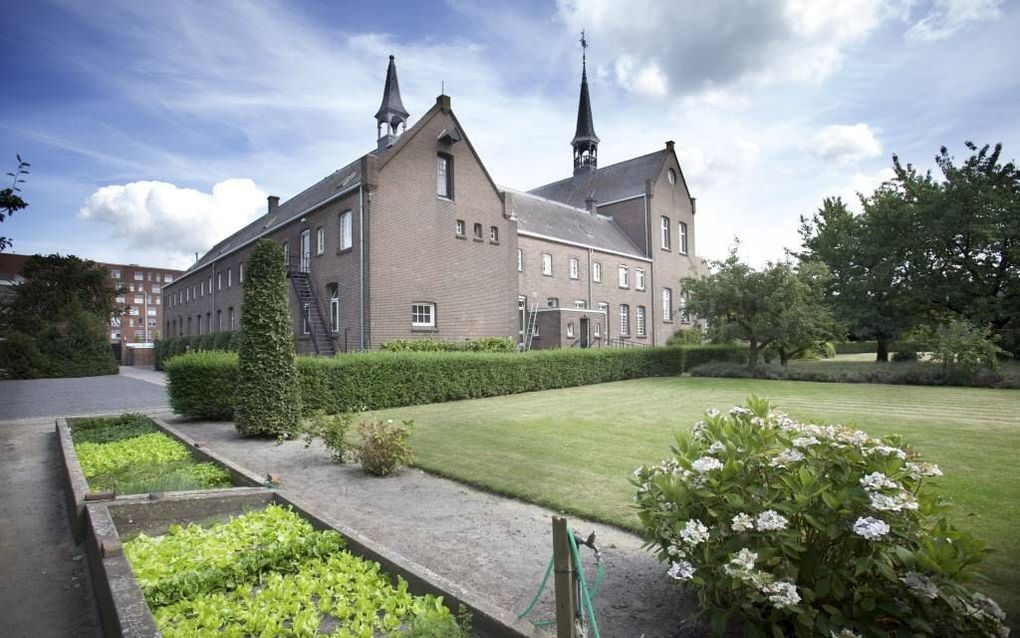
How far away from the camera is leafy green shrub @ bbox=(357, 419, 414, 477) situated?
6824 millimetres

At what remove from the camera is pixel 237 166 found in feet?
23.8

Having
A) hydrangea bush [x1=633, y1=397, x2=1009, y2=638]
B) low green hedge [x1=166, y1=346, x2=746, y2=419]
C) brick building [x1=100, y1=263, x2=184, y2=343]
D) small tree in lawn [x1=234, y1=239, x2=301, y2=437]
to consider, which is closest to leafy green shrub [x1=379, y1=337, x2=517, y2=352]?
low green hedge [x1=166, y1=346, x2=746, y2=419]

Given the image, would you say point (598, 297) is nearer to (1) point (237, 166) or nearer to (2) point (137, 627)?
(1) point (237, 166)

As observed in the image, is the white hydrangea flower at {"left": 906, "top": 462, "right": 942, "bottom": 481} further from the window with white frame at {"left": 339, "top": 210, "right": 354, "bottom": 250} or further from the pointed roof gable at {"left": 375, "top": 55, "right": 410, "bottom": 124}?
the pointed roof gable at {"left": 375, "top": 55, "right": 410, "bottom": 124}

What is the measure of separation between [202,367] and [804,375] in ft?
70.8

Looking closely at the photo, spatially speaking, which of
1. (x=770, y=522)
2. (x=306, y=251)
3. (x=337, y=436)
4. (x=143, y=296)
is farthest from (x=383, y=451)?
(x=143, y=296)

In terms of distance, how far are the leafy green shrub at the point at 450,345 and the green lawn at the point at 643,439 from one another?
5113 mm

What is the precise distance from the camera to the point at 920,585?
224 cm

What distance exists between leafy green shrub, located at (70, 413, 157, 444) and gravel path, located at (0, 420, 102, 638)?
170 cm

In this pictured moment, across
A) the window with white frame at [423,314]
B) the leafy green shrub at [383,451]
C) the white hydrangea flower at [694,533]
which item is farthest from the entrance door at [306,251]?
the white hydrangea flower at [694,533]

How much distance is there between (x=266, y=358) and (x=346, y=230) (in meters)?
13.4

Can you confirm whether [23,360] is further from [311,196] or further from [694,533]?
[694,533]

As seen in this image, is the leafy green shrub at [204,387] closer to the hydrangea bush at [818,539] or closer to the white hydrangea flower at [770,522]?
the hydrangea bush at [818,539]

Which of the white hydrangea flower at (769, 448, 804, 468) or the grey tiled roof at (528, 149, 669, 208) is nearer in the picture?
the white hydrangea flower at (769, 448, 804, 468)
